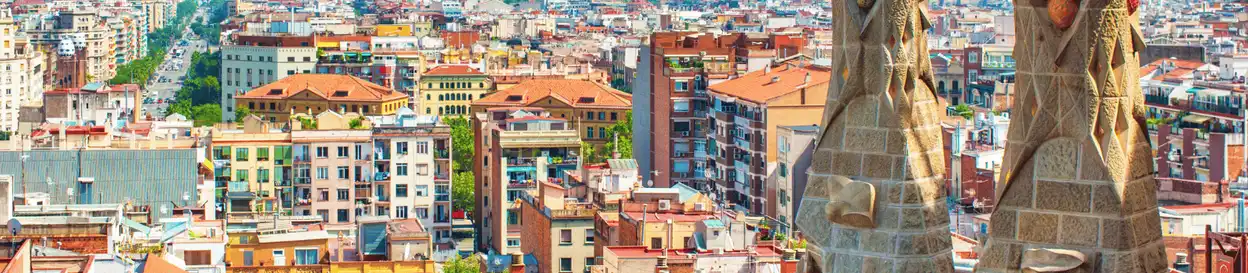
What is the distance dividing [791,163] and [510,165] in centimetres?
1507

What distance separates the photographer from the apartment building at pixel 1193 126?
249 feet

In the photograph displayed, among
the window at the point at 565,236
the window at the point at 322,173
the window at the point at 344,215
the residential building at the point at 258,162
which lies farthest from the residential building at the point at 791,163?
the residential building at the point at 258,162

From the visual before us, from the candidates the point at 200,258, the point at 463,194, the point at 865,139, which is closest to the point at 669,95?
the point at 463,194

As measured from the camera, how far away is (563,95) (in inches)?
5059

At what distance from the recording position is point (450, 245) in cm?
8275

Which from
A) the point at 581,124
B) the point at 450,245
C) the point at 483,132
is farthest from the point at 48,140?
the point at 581,124

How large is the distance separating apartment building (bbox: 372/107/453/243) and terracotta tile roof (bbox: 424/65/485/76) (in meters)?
51.4

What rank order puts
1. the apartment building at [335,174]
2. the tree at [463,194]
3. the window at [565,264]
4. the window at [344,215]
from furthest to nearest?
1. the tree at [463,194]
2. the window at [344,215]
3. the apartment building at [335,174]
4. the window at [565,264]

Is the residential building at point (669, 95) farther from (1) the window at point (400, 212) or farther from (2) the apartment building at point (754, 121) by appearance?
(1) the window at point (400, 212)

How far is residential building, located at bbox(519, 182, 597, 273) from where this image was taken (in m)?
68.4

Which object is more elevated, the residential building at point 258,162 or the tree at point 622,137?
the residential building at point 258,162

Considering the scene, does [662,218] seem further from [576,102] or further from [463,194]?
[576,102]

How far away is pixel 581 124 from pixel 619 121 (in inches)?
168

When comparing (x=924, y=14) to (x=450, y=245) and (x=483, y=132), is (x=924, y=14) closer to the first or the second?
(x=450, y=245)
